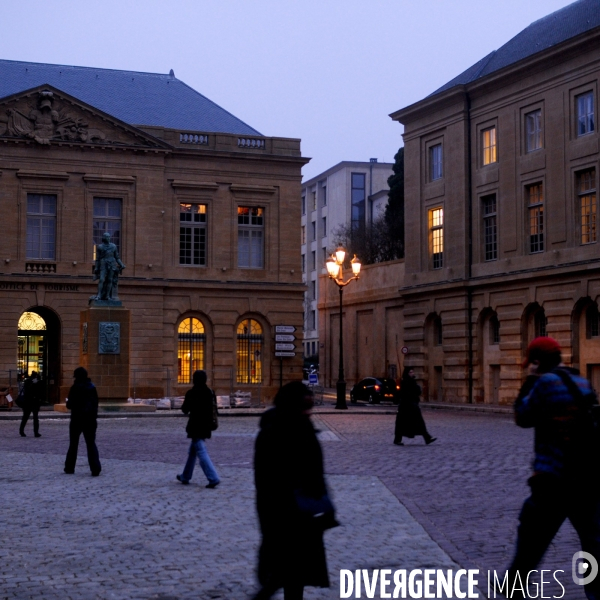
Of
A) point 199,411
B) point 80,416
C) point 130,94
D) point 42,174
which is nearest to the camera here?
point 199,411

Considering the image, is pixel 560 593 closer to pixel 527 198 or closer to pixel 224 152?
pixel 527 198

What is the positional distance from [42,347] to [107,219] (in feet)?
21.5

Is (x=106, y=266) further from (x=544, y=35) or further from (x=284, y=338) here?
(x=544, y=35)

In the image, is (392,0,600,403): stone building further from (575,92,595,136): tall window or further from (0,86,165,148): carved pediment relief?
(0,86,165,148): carved pediment relief

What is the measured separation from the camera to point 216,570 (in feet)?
31.4

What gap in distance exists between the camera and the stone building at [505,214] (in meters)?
42.3

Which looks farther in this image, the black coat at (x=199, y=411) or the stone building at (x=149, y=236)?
the stone building at (x=149, y=236)

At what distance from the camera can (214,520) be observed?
1250cm

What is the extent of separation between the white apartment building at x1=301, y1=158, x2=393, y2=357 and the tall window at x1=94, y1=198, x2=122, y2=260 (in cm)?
4442

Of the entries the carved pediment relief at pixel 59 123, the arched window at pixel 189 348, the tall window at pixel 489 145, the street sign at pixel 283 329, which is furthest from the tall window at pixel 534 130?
the arched window at pixel 189 348

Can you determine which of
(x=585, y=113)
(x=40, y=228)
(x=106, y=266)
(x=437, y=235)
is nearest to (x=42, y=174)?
(x=40, y=228)

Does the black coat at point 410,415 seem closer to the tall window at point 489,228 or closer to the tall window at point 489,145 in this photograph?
the tall window at point 489,228

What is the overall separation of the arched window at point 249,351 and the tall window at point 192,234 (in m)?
3.78

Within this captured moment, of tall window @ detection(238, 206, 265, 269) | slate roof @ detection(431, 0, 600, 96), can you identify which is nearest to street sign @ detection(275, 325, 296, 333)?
tall window @ detection(238, 206, 265, 269)
